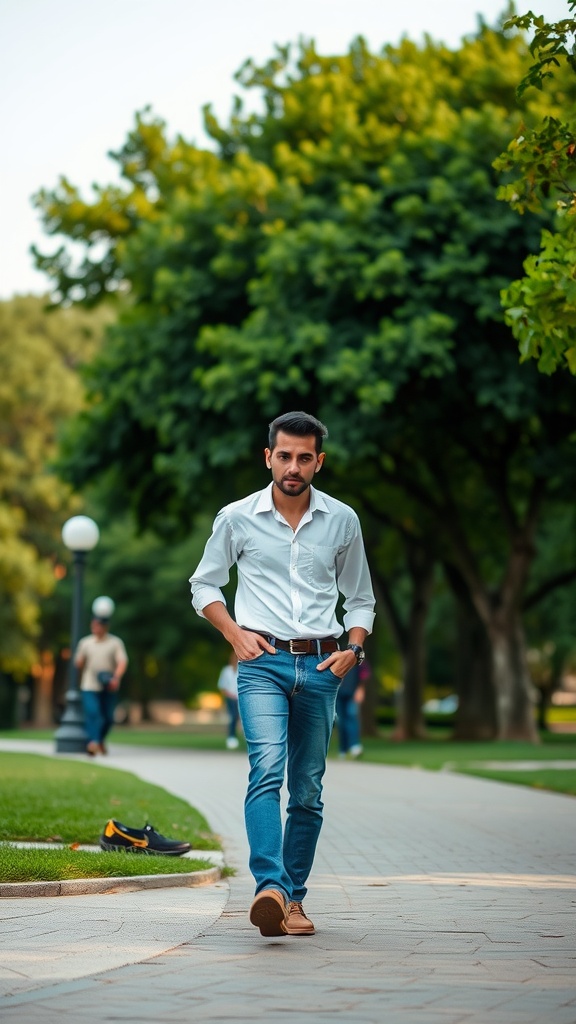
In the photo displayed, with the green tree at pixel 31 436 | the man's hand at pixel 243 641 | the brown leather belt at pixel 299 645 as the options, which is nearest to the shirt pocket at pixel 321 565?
the brown leather belt at pixel 299 645

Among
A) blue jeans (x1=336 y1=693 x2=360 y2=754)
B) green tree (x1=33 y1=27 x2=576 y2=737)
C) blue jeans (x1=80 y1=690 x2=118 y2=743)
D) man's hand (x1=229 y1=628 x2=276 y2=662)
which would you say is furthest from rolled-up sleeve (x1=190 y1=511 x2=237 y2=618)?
green tree (x1=33 y1=27 x2=576 y2=737)

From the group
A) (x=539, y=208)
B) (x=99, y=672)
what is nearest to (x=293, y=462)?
(x=539, y=208)

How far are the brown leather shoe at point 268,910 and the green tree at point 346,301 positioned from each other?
14.8 metres

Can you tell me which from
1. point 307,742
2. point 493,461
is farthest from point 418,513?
point 307,742

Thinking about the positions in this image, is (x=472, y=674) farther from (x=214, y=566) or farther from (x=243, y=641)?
(x=243, y=641)

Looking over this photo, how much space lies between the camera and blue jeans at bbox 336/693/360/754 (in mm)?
20266

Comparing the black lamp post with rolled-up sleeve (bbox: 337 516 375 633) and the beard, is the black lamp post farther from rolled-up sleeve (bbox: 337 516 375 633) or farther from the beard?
the beard

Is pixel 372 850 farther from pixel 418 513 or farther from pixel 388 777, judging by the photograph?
pixel 418 513

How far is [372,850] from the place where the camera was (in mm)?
9742

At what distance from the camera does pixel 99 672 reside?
65.0ft

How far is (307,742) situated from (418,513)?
2704cm

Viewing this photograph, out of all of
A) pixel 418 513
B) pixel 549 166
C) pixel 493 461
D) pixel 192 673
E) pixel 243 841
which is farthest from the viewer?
pixel 192 673

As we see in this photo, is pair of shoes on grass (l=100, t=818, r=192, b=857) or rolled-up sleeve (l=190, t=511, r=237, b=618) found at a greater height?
rolled-up sleeve (l=190, t=511, r=237, b=618)

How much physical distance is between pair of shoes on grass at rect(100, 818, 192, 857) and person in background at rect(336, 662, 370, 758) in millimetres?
10419
